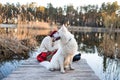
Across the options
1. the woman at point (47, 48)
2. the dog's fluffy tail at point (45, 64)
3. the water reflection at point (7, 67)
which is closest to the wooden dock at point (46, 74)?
the dog's fluffy tail at point (45, 64)

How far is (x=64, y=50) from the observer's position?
457cm

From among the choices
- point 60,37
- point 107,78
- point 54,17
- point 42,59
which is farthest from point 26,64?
point 54,17

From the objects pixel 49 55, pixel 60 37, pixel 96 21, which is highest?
pixel 60 37

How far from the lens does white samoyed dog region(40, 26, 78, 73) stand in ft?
14.8

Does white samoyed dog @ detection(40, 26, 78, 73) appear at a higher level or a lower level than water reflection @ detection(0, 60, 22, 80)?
higher

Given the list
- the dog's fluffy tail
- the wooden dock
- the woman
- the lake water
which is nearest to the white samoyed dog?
the wooden dock

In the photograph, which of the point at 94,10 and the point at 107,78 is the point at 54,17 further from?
the point at 107,78

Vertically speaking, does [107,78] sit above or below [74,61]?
below

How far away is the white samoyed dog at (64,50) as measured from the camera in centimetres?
450

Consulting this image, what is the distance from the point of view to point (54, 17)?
49.8 m

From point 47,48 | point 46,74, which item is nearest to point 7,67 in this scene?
point 47,48

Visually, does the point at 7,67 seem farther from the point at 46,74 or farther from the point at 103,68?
the point at 103,68

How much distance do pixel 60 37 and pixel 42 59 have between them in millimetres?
1485

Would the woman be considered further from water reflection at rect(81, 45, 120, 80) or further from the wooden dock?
water reflection at rect(81, 45, 120, 80)
